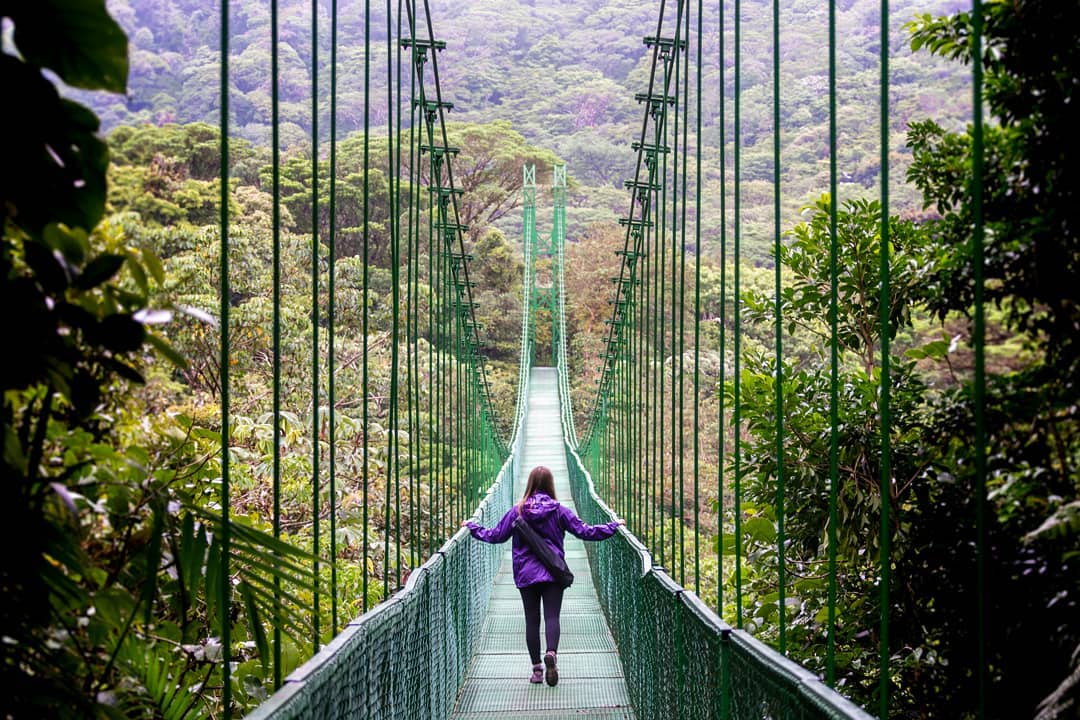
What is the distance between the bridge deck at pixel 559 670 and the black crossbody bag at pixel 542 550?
0.46 m

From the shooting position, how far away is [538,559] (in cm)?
398

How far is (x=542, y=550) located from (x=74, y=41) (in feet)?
10.9

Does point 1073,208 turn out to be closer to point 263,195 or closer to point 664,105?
point 664,105

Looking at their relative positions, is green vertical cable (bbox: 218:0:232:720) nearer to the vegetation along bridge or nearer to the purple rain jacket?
the vegetation along bridge

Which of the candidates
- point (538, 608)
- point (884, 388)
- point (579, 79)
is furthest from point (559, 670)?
point (579, 79)

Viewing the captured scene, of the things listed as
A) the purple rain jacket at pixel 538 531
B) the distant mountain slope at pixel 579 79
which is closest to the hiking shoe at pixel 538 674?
the purple rain jacket at pixel 538 531

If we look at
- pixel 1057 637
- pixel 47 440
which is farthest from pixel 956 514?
pixel 47 440

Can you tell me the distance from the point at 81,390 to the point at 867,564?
98.5 inches

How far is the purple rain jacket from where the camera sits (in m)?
3.98

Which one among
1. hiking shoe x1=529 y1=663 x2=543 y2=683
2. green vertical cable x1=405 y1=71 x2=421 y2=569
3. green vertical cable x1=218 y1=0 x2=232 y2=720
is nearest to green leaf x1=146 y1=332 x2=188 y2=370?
green vertical cable x1=218 y1=0 x2=232 y2=720

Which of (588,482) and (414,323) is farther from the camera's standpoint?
(588,482)

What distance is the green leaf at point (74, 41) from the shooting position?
0.77m

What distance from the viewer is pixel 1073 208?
1333mm

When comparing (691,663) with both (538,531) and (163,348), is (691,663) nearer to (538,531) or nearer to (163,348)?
(538,531)
